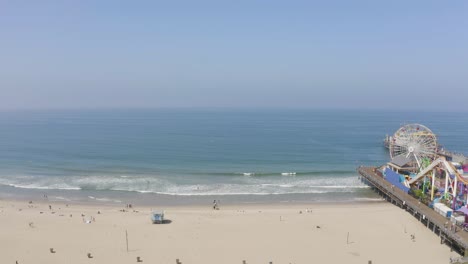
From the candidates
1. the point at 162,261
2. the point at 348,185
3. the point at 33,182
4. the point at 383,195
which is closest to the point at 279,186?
the point at 348,185

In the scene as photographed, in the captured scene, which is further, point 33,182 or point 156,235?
point 33,182

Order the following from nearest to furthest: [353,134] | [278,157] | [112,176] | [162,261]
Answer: [162,261] → [112,176] → [278,157] → [353,134]

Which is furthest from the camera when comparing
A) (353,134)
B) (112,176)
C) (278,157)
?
(353,134)

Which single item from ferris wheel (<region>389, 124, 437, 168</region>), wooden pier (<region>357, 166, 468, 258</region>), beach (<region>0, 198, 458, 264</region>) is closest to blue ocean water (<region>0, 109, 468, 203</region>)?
wooden pier (<region>357, 166, 468, 258</region>)

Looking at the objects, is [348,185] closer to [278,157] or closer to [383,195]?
[383,195]

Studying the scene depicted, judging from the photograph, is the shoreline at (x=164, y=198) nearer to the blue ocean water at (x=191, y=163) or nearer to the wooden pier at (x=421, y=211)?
the blue ocean water at (x=191, y=163)

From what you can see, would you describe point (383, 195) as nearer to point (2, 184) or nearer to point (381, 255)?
point (381, 255)

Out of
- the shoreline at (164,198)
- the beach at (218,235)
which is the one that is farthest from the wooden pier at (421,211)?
the shoreline at (164,198)
